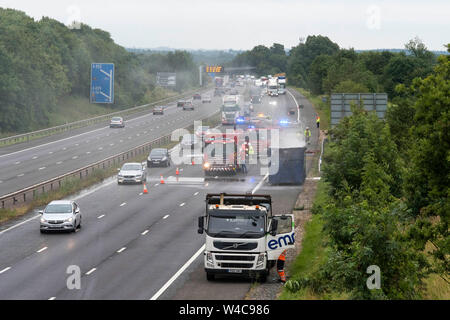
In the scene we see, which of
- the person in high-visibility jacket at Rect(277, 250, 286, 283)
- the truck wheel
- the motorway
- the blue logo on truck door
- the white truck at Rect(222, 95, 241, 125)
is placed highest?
the white truck at Rect(222, 95, 241, 125)

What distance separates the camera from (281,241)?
76.2 feet

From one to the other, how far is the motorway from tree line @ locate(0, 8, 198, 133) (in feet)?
132

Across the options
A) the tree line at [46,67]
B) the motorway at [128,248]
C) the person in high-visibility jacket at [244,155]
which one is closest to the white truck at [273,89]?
the tree line at [46,67]

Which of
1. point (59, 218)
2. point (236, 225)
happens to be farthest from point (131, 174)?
point (236, 225)

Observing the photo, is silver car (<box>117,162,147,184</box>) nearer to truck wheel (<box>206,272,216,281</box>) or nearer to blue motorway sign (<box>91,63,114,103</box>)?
blue motorway sign (<box>91,63,114,103</box>)

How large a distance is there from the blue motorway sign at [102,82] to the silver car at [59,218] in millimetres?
33604

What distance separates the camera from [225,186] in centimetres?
4872

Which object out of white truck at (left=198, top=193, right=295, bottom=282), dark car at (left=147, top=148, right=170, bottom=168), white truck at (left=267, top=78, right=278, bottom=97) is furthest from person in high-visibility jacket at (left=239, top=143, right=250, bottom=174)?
white truck at (left=267, top=78, right=278, bottom=97)

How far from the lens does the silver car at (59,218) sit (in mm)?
32844

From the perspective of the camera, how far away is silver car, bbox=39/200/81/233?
32844 mm

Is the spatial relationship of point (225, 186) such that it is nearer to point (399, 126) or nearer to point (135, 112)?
point (399, 126)

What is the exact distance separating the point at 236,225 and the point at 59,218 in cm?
1244

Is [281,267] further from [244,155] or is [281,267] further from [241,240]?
[244,155]

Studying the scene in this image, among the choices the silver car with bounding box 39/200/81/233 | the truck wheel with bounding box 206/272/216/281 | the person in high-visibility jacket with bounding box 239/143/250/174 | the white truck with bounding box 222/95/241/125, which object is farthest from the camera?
the white truck with bounding box 222/95/241/125
